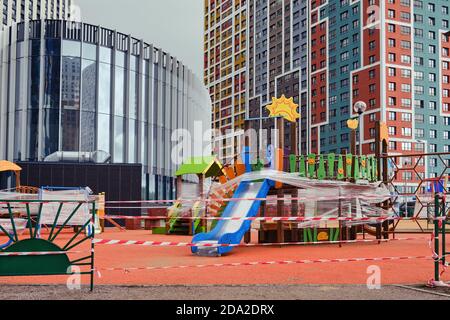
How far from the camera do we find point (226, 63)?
115 m

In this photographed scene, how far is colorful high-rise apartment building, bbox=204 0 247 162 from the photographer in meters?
109

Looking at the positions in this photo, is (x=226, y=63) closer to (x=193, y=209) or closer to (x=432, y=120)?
(x=432, y=120)

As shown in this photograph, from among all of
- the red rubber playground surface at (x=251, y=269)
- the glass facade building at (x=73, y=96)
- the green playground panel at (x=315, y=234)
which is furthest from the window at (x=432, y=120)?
the red rubber playground surface at (x=251, y=269)

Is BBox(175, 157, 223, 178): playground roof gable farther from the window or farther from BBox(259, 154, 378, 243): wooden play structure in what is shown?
the window

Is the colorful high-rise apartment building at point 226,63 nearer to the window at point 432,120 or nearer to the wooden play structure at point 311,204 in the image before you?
the window at point 432,120

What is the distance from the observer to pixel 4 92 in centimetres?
4147

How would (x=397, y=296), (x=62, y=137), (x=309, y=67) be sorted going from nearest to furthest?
1. (x=397, y=296)
2. (x=62, y=137)
3. (x=309, y=67)

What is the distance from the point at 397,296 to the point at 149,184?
39.1 m

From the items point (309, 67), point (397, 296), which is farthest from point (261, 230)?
point (309, 67)

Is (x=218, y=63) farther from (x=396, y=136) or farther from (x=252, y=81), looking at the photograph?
(x=396, y=136)

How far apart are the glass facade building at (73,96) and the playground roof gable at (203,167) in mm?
16311

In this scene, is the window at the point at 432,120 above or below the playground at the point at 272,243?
above

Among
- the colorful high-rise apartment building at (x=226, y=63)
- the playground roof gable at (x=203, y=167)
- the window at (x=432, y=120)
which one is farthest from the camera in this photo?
the colorful high-rise apartment building at (x=226, y=63)

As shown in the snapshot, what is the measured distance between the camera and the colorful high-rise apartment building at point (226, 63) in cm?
10906
